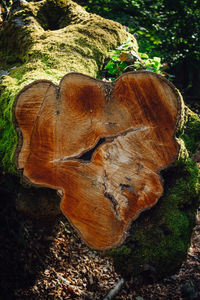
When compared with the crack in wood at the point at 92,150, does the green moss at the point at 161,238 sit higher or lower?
lower

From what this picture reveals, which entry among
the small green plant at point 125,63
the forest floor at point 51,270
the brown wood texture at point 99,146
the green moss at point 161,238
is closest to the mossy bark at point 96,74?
the green moss at point 161,238

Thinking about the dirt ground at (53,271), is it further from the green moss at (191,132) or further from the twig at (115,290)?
the green moss at (191,132)

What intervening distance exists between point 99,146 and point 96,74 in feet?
4.17

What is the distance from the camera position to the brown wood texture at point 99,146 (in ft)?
5.67

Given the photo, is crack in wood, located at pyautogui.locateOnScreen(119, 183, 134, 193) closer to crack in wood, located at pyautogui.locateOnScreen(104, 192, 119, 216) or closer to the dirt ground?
crack in wood, located at pyautogui.locateOnScreen(104, 192, 119, 216)

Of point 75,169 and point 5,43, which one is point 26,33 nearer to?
point 5,43

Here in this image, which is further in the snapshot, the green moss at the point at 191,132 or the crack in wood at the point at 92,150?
the green moss at the point at 191,132

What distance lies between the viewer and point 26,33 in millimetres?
3100

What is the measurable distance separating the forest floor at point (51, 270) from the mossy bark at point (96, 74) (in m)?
0.40

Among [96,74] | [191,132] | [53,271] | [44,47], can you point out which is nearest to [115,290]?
[53,271]

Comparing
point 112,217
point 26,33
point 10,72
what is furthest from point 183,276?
point 26,33

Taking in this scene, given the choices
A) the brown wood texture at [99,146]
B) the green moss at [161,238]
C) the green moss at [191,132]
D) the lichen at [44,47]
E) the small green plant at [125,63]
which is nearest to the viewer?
the brown wood texture at [99,146]

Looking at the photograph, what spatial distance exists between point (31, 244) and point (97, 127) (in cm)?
150

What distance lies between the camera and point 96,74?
277 centimetres
